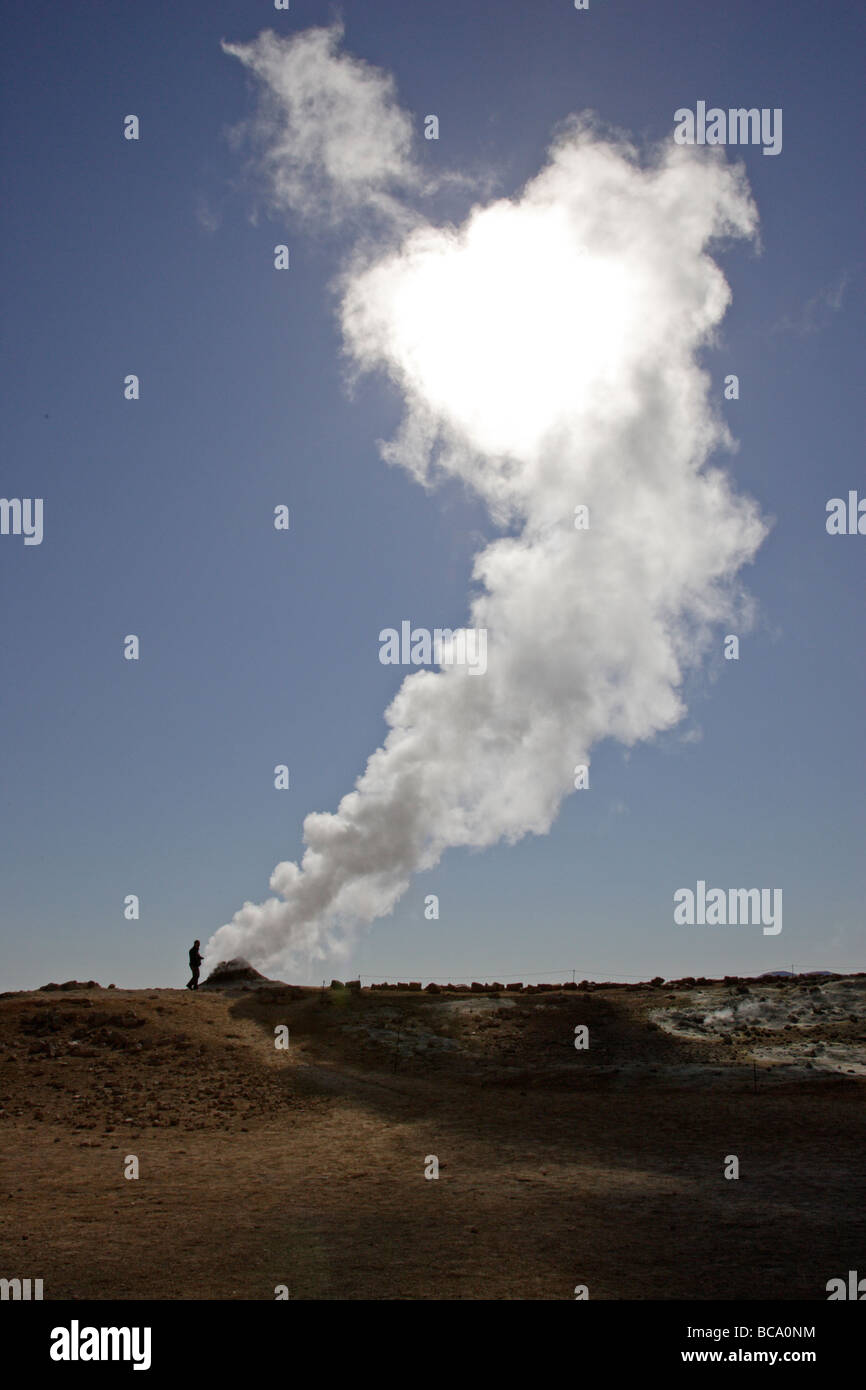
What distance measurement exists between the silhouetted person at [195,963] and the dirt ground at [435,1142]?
555 centimetres

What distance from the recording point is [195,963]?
137 ft

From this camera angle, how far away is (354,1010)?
32.6m

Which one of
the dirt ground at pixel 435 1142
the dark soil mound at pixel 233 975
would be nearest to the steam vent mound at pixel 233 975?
the dark soil mound at pixel 233 975

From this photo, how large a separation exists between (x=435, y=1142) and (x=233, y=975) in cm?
2326

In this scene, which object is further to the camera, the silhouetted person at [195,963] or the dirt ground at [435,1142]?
the silhouetted person at [195,963]

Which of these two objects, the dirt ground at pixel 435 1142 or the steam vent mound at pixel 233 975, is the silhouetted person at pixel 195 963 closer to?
the steam vent mound at pixel 233 975

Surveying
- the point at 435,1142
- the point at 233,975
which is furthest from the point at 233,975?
the point at 435,1142

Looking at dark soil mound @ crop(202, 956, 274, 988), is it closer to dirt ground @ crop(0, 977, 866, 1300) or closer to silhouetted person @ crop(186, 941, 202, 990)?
silhouetted person @ crop(186, 941, 202, 990)

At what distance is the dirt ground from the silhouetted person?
18.2ft

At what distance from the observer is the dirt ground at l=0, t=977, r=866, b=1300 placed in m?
12.7

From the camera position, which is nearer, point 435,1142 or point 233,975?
point 435,1142

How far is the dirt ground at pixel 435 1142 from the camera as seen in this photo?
12.7m

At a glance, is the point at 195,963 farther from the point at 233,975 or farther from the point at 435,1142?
the point at 435,1142
